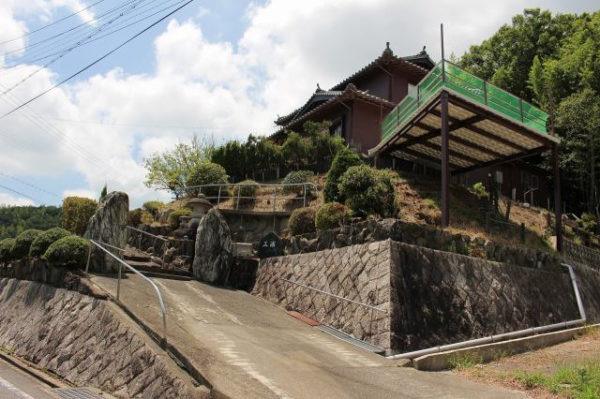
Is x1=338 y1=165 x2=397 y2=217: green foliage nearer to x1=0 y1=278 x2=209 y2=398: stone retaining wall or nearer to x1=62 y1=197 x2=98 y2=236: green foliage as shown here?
x1=0 y1=278 x2=209 y2=398: stone retaining wall

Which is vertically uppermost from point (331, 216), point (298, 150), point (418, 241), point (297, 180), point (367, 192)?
point (298, 150)

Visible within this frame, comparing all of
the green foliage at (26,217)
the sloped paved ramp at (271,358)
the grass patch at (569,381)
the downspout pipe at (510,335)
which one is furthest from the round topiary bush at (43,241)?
the green foliage at (26,217)

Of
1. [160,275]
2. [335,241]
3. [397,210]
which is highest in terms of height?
[397,210]

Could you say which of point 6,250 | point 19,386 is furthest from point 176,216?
point 19,386

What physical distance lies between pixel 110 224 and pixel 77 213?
6032mm

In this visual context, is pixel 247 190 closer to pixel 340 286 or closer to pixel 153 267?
pixel 153 267

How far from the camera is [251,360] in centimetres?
748

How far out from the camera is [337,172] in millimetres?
Result: 15289

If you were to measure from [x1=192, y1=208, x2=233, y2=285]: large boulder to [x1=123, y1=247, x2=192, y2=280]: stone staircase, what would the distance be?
15.6 inches

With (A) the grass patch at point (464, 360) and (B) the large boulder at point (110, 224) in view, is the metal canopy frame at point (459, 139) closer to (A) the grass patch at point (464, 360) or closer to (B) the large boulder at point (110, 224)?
(A) the grass patch at point (464, 360)

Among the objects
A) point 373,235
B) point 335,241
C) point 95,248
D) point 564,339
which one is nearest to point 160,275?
point 95,248

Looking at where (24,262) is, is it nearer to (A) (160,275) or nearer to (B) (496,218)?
(A) (160,275)

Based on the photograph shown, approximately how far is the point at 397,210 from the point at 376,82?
14.1 meters

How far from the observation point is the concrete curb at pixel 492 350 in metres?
9.22
